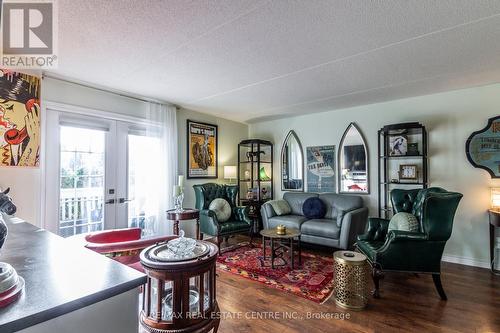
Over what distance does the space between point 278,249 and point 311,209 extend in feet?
3.02

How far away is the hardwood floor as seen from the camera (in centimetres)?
198

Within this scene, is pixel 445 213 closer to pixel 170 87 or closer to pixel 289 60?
pixel 289 60

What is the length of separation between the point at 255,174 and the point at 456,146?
3.39 m

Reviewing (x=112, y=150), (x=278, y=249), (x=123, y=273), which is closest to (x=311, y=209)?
(x=278, y=249)

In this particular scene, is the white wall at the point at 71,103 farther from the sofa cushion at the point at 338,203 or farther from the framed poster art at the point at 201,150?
the sofa cushion at the point at 338,203

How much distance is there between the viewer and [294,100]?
12.9ft

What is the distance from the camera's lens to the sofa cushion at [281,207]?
4.40m

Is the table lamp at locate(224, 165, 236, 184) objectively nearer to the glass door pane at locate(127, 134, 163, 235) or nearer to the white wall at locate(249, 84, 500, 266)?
the glass door pane at locate(127, 134, 163, 235)

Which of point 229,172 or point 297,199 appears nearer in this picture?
point 297,199

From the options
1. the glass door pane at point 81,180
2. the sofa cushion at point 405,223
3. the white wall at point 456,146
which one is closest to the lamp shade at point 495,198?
the white wall at point 456,146

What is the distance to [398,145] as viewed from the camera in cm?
377

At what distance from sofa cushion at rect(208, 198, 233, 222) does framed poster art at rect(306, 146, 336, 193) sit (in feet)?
5.57

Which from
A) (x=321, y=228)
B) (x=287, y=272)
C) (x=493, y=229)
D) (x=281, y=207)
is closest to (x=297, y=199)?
(x=281, y=207)

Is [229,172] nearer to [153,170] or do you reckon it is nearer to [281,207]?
[281,207]
